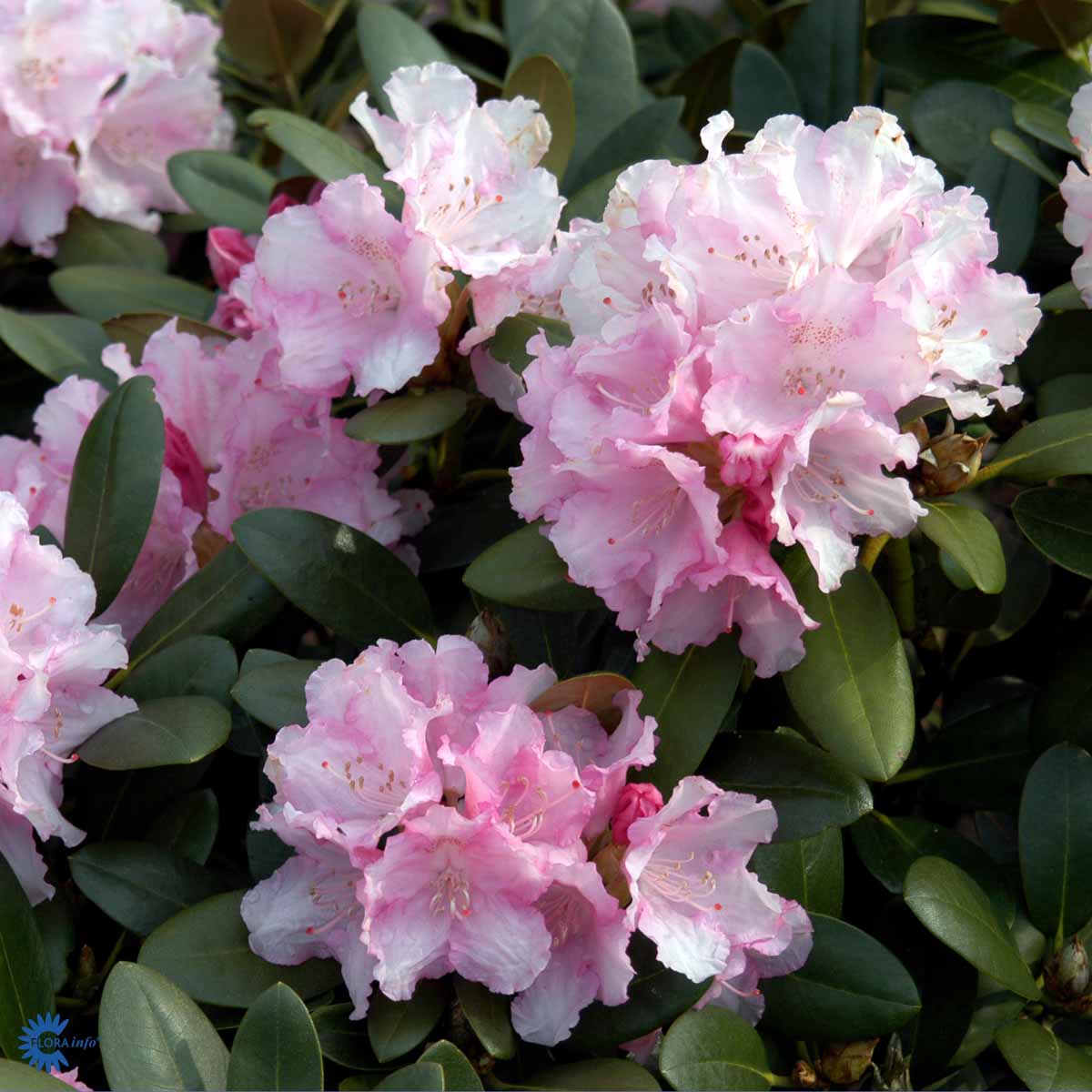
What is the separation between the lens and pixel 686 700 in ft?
3.71

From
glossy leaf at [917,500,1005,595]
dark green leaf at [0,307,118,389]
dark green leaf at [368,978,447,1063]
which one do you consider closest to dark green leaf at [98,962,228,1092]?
dark green leaf at [368,978,447,1063]

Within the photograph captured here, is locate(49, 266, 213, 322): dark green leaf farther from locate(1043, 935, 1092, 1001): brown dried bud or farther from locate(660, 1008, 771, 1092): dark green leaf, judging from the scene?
locate(1043, 935, 1092, 1001): brown dried bud

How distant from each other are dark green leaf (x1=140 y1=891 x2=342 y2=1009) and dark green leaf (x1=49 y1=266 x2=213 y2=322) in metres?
0.78

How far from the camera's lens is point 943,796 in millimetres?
1383

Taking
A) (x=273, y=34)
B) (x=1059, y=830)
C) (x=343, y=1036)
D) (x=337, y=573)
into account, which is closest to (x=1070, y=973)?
(x=1059, y=830)

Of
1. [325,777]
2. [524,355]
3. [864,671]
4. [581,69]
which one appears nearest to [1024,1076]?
[864,671]

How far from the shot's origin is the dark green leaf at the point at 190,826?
1.22m

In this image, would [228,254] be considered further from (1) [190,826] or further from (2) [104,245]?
(1) [190,826]

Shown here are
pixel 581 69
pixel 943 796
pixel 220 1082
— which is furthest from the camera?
→ pixel 581 69

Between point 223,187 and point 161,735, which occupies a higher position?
point 223,187

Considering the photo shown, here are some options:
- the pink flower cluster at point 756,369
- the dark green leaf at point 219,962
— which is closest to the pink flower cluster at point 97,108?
the pink flower cluster at point 756,369

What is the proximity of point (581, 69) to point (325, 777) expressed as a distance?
95 centimetres

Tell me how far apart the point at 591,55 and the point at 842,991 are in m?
1.06

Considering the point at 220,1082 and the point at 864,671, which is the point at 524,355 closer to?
the point at 864,671
